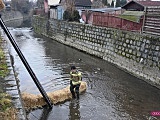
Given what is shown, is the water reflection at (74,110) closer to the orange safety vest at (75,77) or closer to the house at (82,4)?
the orange safety vest at (75,77)

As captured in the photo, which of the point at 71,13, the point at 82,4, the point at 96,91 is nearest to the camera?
the point at 96,91

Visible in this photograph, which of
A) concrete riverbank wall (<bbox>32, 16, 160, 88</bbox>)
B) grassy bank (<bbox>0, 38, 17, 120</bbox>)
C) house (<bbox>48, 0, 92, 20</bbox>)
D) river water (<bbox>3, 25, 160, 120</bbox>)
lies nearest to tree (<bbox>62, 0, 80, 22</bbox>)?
concrete riverbank wall (<bbox>32, 16, 160, 88</bbox>)

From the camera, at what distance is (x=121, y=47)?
17.4 m

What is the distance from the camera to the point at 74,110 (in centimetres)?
1009

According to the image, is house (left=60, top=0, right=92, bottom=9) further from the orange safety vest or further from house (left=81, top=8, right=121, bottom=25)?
the orange safety vest

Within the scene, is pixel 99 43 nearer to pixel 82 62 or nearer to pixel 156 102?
pixel 82 62

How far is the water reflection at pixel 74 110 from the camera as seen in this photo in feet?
31.2

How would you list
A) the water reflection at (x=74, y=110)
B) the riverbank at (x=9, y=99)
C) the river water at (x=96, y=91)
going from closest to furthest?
the riverbank at (x=9, y=99) → the water reflection at (x=74, y=110) → the river water at (x=96, y=91)

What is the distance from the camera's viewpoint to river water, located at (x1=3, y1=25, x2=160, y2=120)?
975 cm

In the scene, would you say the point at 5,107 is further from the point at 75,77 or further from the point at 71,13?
the point at 71,13

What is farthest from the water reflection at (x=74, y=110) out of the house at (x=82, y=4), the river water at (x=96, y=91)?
the house at (x=82, y=4)

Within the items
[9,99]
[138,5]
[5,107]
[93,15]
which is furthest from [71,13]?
[5,107]

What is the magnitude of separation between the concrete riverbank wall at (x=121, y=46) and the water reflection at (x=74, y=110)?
16.4 ft

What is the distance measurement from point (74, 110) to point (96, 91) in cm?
272
